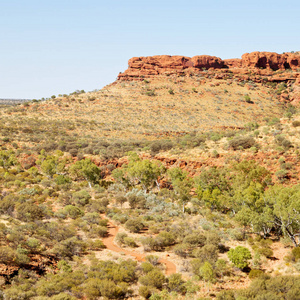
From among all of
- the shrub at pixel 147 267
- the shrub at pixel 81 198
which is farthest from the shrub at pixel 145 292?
the shrub at pixel 81 198

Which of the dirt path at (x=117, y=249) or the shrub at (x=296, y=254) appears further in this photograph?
the dirt path at (x=117, y=249)

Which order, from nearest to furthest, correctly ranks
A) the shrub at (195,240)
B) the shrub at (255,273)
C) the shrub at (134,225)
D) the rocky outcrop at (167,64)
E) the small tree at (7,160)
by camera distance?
the shrub at (255,273) → the shrub at (195,240) → the shrub at (134,225) → the small tree at (7,160) → the rocky outcrop at (167,64)

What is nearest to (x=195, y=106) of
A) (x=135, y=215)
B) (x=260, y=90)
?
(x=260, y=90)

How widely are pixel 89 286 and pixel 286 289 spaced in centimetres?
1128

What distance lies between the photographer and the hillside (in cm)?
1574

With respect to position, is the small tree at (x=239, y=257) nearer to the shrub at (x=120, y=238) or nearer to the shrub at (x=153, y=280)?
the shrub at (x=153, y=280)

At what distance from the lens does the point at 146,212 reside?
29.8 meters

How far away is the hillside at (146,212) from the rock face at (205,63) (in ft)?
184

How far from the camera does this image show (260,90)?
344 feet

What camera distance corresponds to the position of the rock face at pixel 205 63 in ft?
393

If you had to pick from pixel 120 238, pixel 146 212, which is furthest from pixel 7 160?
pixel 120 238

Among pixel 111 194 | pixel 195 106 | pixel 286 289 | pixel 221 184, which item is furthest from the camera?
pixel 195 106

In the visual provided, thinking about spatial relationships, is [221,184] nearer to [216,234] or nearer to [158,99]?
[216,234]

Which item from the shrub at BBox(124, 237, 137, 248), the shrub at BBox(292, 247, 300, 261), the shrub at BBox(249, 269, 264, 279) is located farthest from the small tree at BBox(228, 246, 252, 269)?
the shrub at BBox(124, 237, 137, 248)
